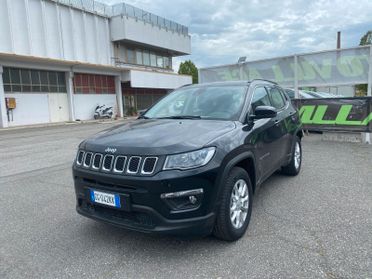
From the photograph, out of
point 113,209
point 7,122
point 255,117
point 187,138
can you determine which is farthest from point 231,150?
point 7,122

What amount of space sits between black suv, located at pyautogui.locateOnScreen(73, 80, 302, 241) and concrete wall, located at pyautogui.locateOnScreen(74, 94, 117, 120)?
1032 inches

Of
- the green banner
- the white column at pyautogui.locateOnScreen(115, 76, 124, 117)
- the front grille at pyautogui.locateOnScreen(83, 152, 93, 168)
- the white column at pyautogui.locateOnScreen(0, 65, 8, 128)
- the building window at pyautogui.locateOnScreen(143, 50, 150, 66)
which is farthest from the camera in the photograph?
the building window at pyautogui.locateOnScreen(143, 50, 150, 66)

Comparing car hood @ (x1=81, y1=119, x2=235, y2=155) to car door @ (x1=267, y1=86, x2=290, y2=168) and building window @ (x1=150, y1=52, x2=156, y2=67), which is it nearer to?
car door @ (x1=267, y1=86, x2=290, y2=168)

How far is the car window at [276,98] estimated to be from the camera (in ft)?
16.9

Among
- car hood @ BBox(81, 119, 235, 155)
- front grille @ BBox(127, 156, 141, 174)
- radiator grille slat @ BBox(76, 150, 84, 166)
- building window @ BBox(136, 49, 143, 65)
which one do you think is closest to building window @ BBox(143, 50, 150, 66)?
building window @ BBox(136, 49, 143, 65)

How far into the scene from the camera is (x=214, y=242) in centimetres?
334

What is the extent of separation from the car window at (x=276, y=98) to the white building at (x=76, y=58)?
21.1 metres

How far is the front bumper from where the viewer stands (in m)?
2.79

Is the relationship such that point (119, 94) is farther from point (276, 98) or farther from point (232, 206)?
point (232, 206)

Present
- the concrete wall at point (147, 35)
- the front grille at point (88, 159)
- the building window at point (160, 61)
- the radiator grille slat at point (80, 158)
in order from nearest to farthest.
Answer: the front grille at point (88, 159) → the radiator grille slat at point (80, 158) → the concrete wall at point (147, 35) → the building window at point (160, 61)

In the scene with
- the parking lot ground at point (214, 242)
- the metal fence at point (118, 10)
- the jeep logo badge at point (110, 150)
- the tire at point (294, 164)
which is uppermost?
the metal fence at point (118, 10)

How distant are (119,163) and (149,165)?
1.12 ft

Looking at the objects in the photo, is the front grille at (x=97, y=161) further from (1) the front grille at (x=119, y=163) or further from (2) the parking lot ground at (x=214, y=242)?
(2) the parking lot ground at (x=214, y=242)

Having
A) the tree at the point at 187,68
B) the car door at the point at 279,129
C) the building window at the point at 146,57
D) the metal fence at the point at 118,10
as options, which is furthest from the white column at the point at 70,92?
the tree at the point at 187,68
